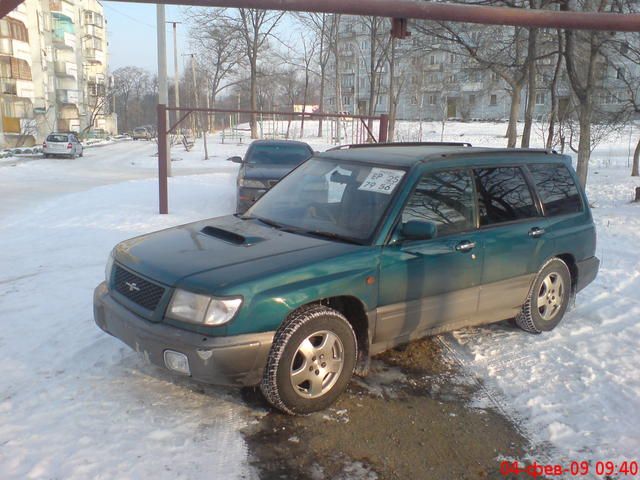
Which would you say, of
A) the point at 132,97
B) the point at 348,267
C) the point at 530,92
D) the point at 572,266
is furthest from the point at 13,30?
the point at 132,97

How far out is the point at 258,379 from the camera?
3576 millimetres

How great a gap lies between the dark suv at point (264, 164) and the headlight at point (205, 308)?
7.00 metres

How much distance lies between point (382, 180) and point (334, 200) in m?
0.42

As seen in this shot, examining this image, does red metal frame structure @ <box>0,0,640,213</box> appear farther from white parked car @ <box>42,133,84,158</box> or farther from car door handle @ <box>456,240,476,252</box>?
white parked car @ <box>42,133,84,158</box>

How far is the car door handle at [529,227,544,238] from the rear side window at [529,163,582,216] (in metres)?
0.26

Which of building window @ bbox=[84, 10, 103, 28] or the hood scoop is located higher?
building window @ bbox=[84, 10, 103, 28]

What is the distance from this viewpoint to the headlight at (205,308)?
3.42 metres

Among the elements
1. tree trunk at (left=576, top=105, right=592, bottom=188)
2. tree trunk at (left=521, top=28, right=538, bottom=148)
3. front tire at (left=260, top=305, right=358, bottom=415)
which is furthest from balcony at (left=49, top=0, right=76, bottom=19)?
front tire at (left=260, top=305, right=358, bottom=415)

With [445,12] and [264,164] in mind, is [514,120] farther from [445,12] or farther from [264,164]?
[445,12]

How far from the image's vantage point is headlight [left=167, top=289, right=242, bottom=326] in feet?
11.2

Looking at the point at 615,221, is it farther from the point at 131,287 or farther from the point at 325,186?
the point at 131,287

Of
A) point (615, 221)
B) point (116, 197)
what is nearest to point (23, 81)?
point (116, 197)

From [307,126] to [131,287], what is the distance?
2219 inches
